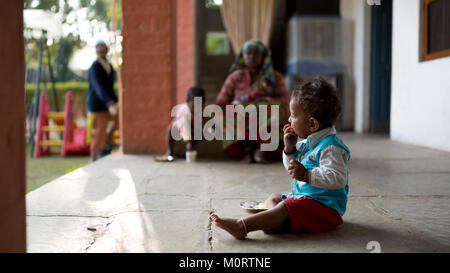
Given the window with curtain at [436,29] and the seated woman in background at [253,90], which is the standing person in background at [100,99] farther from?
the window with curtain at [436,29]

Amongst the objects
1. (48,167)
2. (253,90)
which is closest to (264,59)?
(253,90)

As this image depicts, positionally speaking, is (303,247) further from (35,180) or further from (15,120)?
(35,180)

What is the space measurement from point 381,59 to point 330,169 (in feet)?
20.9

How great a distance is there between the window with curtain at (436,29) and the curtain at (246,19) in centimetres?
394

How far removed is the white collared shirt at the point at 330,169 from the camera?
66.4 inches

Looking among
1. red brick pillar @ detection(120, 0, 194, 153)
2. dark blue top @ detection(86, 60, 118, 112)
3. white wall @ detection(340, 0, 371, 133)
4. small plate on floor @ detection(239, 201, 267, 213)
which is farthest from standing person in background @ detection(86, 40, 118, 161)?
white wall @ detection(340, 0, 371, 133)

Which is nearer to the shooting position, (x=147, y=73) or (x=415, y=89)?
(x=147, y=73)

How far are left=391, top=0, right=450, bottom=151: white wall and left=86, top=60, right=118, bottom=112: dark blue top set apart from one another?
389 centimetres

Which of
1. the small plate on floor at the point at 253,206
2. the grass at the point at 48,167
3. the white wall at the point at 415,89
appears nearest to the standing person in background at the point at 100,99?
the grass at the point at 48,167

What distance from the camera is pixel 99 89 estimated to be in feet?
16.5

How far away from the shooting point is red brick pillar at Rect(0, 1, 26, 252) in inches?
39.3

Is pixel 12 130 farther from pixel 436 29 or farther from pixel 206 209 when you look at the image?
pixel 436 29
